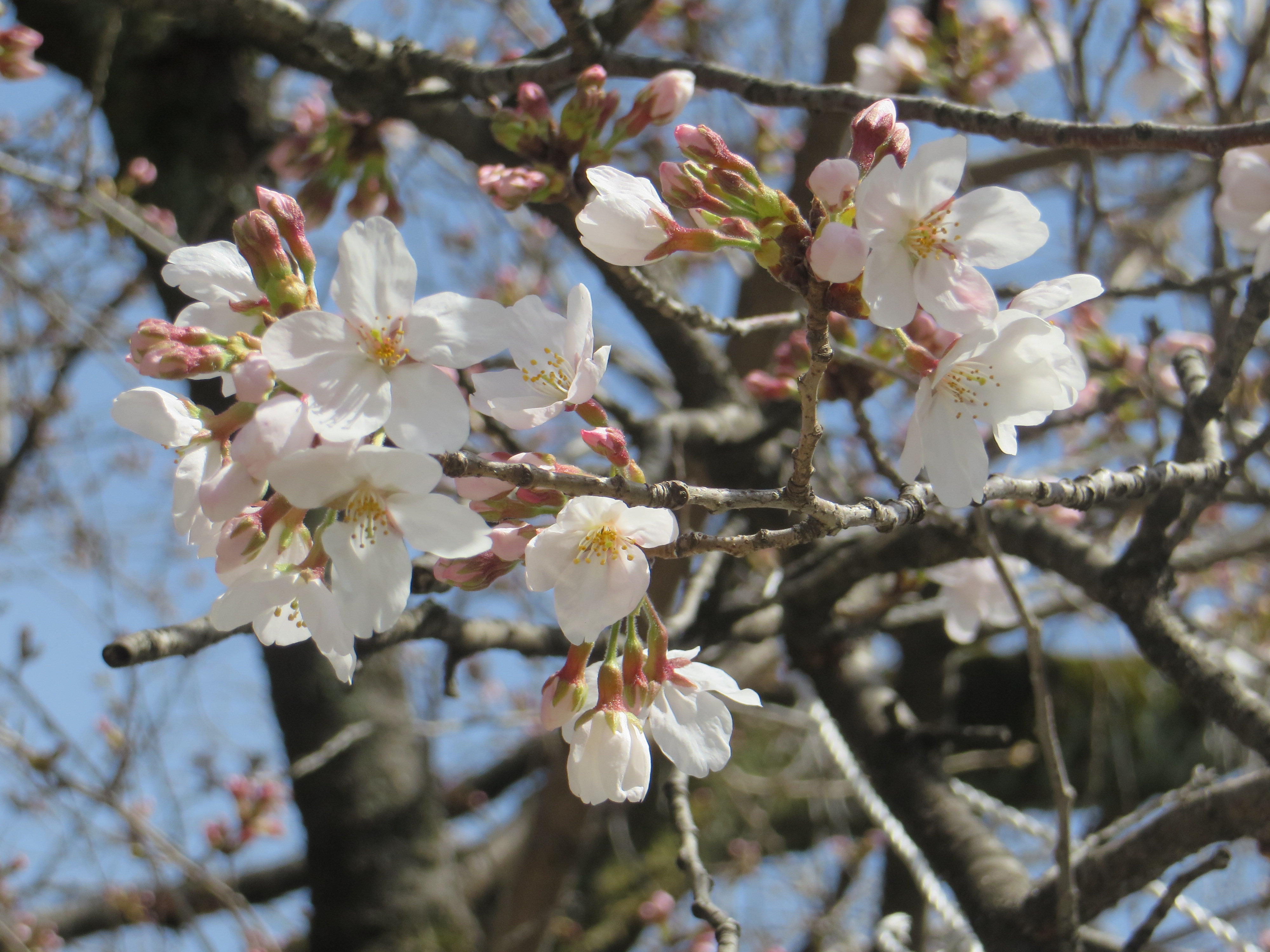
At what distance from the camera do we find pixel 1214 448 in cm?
133

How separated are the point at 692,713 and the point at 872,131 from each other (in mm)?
601

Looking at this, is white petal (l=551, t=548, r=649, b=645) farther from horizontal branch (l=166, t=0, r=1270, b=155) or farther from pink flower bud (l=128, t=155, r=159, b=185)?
pink flower bud (l=128, t=155, r=159, b=185)

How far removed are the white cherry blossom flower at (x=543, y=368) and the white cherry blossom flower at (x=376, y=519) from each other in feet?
0.48

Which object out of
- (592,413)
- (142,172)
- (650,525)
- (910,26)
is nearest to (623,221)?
(592,413)

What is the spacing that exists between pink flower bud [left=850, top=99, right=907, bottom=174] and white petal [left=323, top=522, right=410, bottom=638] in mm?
558

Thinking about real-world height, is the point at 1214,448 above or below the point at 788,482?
below

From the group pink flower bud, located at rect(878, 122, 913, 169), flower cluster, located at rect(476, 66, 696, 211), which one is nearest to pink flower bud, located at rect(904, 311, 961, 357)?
pink flower bud, located at rect(878, 122, 913, 169)

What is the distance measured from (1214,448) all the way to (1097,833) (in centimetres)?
65

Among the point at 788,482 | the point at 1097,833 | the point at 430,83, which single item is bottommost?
the point at 1097,833

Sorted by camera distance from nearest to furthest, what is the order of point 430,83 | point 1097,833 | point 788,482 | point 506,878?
point 788,482 → point 1097,833 → point 430,83 → point 506,878

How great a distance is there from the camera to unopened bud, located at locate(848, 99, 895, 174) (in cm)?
85

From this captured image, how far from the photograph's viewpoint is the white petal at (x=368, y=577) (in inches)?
30.0

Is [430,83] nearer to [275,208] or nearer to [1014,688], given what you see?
[275,208]

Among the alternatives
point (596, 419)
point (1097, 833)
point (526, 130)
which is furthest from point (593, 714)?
point (1097, 833)
